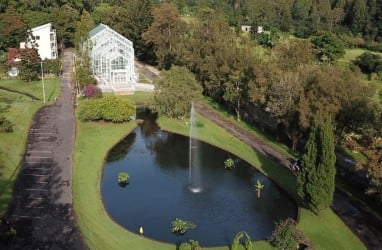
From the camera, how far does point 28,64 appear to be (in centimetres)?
5991

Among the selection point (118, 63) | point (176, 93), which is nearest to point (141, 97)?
point (118, 63)

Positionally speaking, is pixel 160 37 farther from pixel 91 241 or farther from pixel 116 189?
pixel 91 241

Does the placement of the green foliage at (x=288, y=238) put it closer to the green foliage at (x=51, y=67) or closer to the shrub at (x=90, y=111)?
the shrub at (x=90, y=111)

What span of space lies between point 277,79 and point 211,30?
18.6 meters

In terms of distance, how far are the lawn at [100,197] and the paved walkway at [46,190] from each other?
769 mm

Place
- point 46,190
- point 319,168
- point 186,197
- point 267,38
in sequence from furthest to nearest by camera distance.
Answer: point 267,38 < point 186,197 < point 46,190 < point 319,168

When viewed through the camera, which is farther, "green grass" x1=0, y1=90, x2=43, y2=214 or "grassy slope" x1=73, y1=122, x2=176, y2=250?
"green grass" x1=0, y1=90, x2=43, y2=214

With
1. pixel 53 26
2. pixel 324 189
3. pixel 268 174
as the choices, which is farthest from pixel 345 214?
pixel 53 26

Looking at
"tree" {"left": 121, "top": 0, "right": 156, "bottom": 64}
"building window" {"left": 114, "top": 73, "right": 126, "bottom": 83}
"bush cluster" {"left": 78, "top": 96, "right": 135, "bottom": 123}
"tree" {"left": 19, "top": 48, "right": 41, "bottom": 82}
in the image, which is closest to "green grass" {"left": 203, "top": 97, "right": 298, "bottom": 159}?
"bush cluster" {"left": 78, "top": 96, "right": 135, "bottom": 123}

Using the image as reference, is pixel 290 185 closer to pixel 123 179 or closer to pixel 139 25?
pixel 123 179

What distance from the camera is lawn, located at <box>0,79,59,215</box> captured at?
32281 millimetres

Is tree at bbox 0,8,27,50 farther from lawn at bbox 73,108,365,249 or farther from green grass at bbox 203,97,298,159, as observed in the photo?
green grass at bbox 203,97,298,159

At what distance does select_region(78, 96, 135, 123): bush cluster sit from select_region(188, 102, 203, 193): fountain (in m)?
6.71

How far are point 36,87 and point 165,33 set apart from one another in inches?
804
